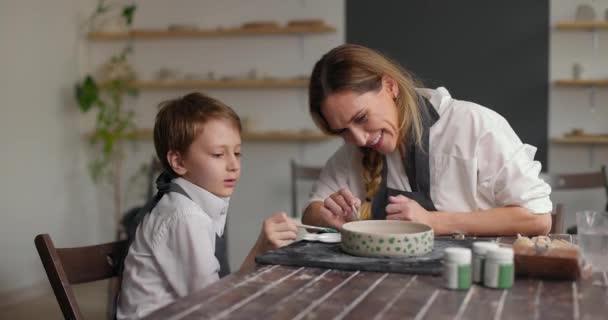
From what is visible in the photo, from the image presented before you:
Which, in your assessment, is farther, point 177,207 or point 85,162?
point 85,162

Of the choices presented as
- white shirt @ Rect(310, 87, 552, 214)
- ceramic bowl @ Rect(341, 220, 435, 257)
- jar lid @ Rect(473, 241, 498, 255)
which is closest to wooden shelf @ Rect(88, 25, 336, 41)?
white shirt @ Rect(310, 87, 552, 214)

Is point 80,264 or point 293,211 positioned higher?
point 80,264

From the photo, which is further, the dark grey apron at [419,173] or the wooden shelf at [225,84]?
the wooden shelf at [225,84]

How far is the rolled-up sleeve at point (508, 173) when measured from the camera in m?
1.74

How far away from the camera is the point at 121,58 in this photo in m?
4.57

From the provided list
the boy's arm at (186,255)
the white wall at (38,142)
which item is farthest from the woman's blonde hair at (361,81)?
the white wall at (38,142)

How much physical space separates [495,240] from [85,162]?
353cm

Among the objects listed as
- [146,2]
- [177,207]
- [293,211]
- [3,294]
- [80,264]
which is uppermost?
[146,2]

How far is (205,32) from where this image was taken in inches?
171

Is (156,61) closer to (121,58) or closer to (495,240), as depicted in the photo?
(121,58)

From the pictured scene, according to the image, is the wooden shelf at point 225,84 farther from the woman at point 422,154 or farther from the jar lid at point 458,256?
the jar lid at point 458,256

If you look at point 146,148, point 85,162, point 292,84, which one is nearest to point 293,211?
point 292,84

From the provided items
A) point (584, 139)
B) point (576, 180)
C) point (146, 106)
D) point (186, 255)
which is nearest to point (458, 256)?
point (186, 255)

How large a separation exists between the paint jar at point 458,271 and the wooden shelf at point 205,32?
3.16 m
